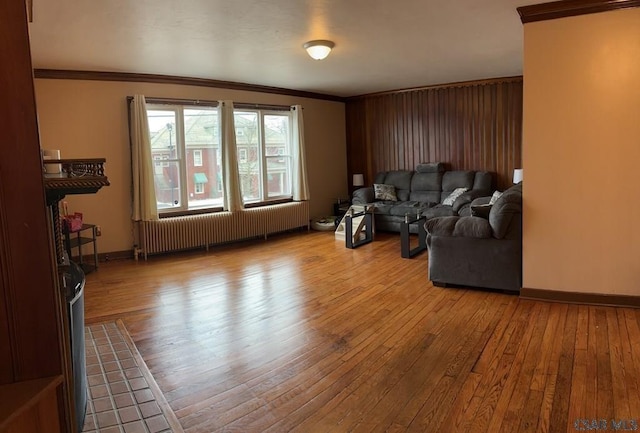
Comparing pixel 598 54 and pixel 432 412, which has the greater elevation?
pixel 598 54

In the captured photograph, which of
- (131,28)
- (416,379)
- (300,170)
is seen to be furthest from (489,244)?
(300,170)

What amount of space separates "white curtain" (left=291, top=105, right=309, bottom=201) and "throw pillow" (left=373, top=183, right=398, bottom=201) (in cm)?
129

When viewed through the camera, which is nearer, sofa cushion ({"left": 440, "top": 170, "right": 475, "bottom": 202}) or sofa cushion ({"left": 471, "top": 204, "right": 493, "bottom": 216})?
sofa cushion ({"left": 471, "top": 204, "right": 493, "bottom": 216})

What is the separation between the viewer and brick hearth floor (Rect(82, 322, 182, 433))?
237 cm

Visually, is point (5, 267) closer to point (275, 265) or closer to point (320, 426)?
point (320, 426)

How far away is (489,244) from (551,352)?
1383 mm

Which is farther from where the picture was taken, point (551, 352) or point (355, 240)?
point (355, 240)

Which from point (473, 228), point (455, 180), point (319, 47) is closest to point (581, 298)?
point (473, 228)

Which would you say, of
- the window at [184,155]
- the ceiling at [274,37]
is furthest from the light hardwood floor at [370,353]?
the ceiling at [274,37]

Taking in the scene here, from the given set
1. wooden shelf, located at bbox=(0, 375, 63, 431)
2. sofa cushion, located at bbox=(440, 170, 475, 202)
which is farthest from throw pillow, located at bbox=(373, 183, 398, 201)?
wooden shelf, located at bbox=(0, 375, 63, 431)

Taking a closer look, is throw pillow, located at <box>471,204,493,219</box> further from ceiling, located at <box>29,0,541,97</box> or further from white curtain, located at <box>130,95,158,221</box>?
white curtain, located at <box>130,95,158,221</box>

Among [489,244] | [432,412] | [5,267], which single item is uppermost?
[5,267]

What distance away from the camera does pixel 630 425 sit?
220 cm

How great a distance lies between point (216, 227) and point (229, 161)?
103cm
